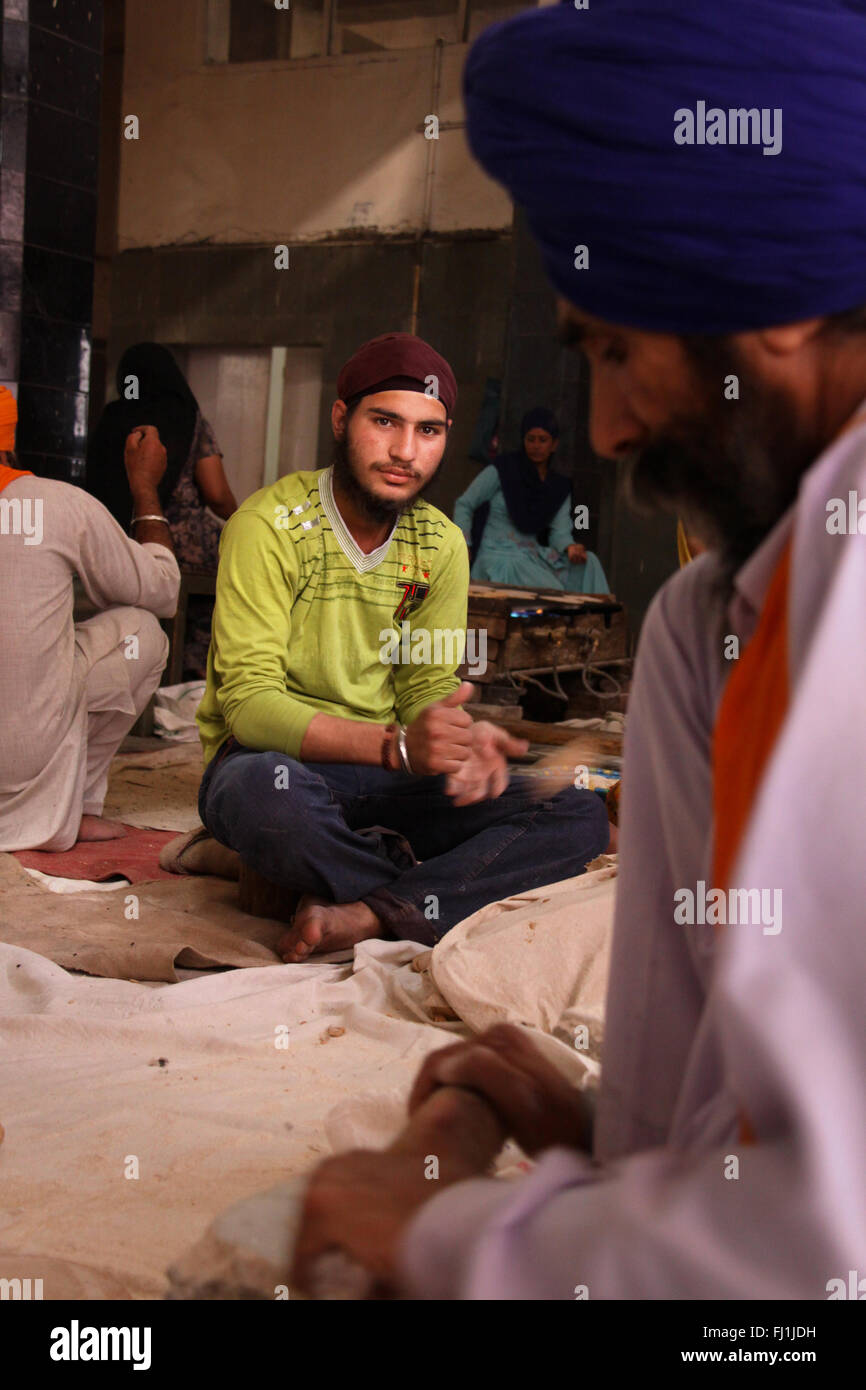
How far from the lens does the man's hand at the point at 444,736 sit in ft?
10.1

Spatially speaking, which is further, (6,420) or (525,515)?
(525,515)

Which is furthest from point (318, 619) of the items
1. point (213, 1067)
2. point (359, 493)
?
point (213, 1067)

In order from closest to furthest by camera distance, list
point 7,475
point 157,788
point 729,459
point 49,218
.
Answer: point 729,459 < point 7,475 < point 157,788 < point 49,218

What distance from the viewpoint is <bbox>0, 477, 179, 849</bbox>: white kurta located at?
4.04 m

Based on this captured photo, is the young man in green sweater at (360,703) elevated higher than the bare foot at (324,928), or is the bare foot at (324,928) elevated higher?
the young man in green sweater at (360,703)

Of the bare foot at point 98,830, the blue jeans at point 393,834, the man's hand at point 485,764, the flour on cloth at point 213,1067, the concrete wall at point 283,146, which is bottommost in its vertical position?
the flour on cloth at point 213,1067

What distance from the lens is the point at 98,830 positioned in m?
4.39

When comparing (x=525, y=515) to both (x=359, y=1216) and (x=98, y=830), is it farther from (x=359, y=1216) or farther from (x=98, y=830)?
(x=359, y=1216)

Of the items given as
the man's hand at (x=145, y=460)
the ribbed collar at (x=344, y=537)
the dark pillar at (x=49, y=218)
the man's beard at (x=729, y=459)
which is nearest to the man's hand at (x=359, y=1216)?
the man's beard at (x=729, y=459)

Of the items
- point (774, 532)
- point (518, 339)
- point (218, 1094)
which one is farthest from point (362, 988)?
point (518, 339)

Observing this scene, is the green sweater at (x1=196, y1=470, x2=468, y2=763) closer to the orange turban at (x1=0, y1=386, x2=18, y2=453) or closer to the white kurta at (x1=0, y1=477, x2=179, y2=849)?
the white kurta at (x1=0, y1=477, x2=179, y2=849)

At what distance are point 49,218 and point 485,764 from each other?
3.87m

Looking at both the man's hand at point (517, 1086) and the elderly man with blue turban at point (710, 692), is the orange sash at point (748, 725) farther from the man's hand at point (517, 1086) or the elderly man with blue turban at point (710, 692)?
the man's hand at point (517, 1086)

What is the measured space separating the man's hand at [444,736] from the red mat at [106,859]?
1.17 meters
